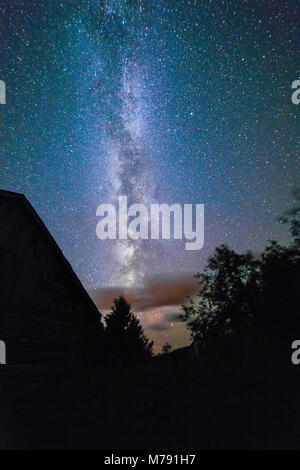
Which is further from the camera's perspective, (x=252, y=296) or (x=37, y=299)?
(x=252, y=296)

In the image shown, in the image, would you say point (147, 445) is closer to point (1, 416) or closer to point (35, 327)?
point (1, 416)

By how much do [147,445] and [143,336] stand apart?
94.3ft

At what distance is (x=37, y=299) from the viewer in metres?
9.31

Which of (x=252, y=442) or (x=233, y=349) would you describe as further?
(x=233, y=349)

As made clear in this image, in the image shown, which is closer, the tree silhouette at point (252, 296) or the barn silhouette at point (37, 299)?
the barn silhouette at point (37, 299)

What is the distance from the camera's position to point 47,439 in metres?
6.87

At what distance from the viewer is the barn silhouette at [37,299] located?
860 cm

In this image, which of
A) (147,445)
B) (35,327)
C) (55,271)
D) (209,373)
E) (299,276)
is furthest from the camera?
(299,276)

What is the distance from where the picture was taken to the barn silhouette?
8602 mm

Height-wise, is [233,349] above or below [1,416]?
above

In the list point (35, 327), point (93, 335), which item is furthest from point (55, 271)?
point (93, 335)

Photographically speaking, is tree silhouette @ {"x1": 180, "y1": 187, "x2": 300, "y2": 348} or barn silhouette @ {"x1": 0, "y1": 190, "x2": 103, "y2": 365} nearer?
barn silhouette @ {"x1": 0, "y1": 190, "x2": 103, "y2": 365}
